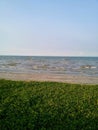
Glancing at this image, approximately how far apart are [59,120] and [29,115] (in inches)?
38.3

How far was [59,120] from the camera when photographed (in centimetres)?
639

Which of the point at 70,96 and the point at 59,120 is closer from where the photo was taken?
the point at 59,120

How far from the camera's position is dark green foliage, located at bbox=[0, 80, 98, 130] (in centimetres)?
613

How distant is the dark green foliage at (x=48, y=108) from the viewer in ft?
20.1

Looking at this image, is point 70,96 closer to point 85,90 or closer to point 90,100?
point 90,100

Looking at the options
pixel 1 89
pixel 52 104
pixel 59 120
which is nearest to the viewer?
pixel 59 120

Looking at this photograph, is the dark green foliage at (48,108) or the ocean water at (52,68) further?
the ocean water at (52,68)

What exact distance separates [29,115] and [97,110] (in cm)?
236

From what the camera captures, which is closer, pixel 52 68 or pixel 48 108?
pixel 48 108

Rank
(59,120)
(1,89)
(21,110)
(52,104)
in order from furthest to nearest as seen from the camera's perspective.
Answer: (1,89)
(52,104)
(21,110)
(59,120)

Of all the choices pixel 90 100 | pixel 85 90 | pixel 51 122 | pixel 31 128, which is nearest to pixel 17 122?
pixel 31 128

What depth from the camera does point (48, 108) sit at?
721 cm

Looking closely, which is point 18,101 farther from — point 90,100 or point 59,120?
point 90,100

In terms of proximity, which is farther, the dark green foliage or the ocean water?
the ocean water
